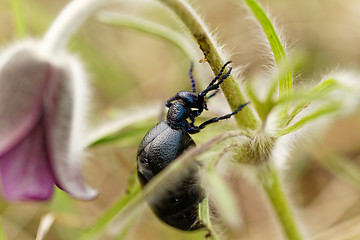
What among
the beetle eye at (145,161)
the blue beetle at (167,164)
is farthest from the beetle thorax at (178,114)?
the beetle eye at (145,161)

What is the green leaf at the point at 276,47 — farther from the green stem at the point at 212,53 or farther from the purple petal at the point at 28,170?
the purple petal at the point at 28,170

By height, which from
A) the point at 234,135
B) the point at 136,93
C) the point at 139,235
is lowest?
the point at 139,235

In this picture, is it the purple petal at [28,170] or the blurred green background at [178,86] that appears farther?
the blurred green background at [178,86]

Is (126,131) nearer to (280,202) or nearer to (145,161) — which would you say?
(145,161)

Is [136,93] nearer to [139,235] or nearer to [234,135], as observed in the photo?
[139,235]

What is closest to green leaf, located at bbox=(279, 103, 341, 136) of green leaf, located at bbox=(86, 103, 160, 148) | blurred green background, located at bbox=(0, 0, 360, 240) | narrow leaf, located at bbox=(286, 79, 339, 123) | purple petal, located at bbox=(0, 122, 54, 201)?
narrow leaf, located at bbox=(286, 79, 339, 123)

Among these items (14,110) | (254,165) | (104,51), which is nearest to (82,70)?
(14,110)
